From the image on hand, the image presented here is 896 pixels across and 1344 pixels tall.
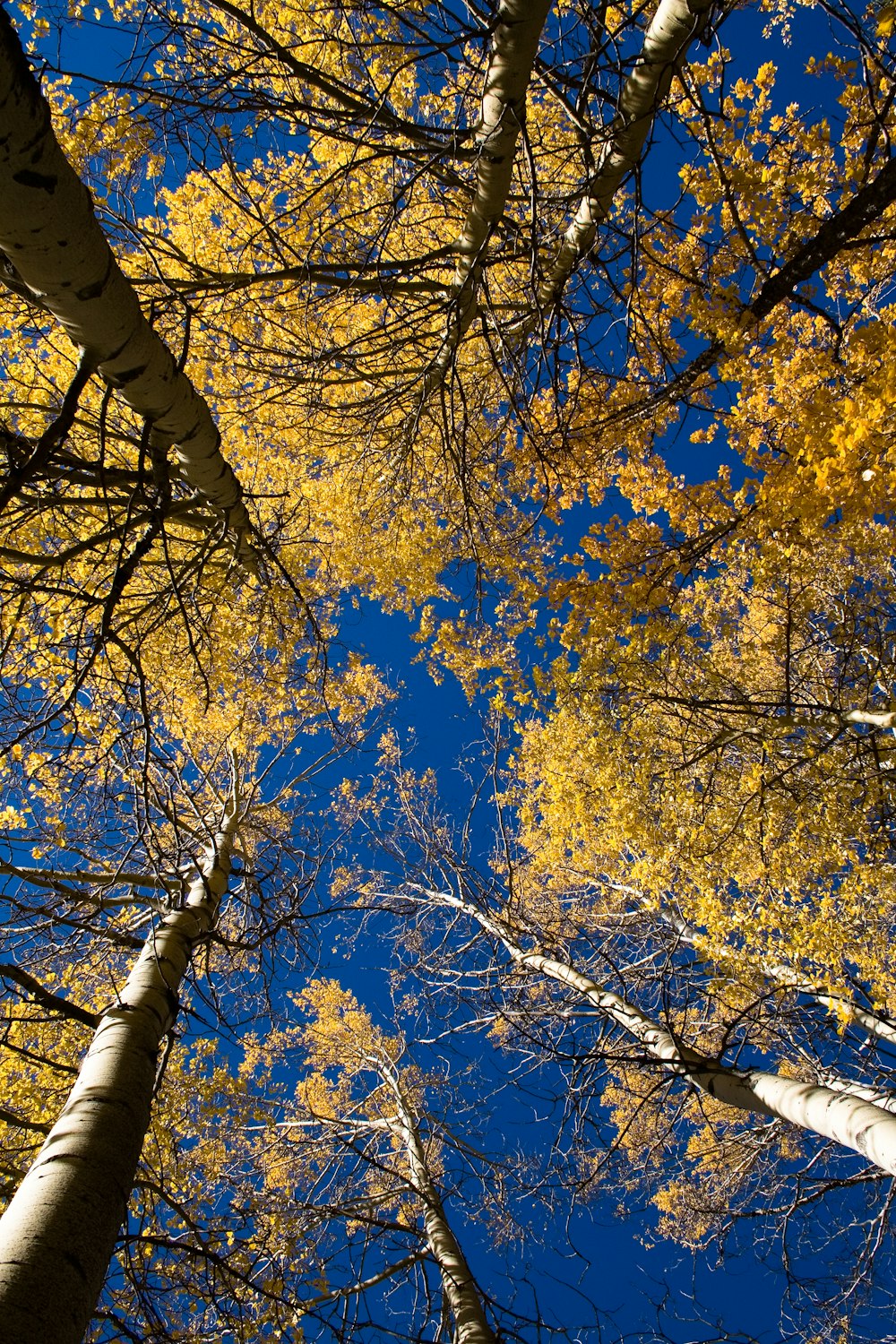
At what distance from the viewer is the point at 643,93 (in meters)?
2.43

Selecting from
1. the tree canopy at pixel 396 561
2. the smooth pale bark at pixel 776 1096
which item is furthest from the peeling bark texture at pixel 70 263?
the smooth pale bark at pixel 776 1096

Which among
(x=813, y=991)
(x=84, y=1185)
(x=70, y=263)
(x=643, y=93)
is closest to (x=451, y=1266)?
(x=813, y=991)

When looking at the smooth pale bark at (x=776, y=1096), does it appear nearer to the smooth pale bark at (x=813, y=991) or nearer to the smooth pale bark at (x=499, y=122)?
the smooth pale bark at (x=813, y=991)

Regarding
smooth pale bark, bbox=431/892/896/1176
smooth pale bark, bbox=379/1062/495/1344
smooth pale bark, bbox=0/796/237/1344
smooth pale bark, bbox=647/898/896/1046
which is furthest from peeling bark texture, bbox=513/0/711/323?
smooth pale bark, bbox=379/1062/495/1344

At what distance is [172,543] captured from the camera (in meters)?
4.95

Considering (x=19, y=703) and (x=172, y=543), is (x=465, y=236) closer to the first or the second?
(x=19, y=703)

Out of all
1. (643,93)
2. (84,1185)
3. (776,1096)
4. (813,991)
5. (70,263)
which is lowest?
(84,1185)

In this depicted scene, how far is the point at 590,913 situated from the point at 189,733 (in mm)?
6100

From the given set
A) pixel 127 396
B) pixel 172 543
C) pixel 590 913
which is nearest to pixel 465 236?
pixel 127 396

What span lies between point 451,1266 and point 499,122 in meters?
6.02

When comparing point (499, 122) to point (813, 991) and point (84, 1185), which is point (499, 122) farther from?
point (813, 991)

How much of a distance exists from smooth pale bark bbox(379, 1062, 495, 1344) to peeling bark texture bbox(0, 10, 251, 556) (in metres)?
3.91

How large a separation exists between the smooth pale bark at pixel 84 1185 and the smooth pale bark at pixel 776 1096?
6.18 ft

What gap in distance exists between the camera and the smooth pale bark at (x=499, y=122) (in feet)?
6.33
